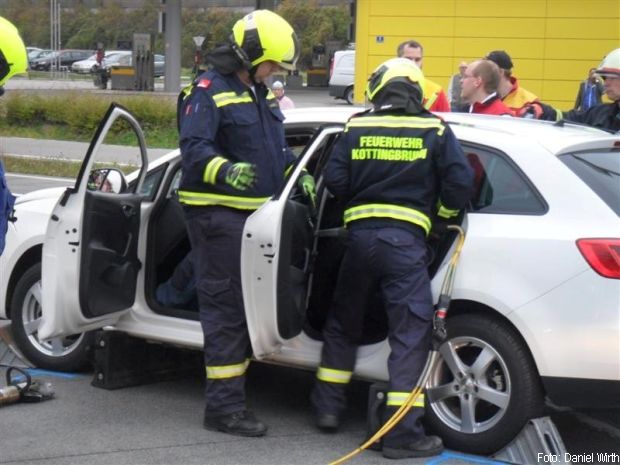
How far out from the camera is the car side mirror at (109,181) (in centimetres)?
570

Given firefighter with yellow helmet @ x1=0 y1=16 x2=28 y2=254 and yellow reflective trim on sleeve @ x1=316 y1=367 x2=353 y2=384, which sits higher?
firefighter with yellow helmet @ x1=0 y1=16 x2=28 y2=254

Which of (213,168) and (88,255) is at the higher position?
(213,168)

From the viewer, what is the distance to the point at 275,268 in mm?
4875

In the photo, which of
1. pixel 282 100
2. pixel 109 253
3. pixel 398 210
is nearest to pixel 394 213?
pixel 398 210

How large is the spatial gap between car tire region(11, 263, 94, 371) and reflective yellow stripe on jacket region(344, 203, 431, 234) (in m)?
2.06

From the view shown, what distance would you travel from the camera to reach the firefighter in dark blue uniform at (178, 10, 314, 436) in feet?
16.8

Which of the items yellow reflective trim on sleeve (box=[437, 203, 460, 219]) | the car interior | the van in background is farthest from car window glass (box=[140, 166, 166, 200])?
the van in background

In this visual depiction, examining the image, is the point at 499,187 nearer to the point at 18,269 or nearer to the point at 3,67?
the point at 3,67

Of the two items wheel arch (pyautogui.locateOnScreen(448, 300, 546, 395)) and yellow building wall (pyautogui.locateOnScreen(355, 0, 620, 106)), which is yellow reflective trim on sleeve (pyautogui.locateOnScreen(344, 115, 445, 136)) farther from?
yellow building wall (pyautogui.locateOnScreen(355, 0, 620, 106))

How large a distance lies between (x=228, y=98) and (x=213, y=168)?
415 mm

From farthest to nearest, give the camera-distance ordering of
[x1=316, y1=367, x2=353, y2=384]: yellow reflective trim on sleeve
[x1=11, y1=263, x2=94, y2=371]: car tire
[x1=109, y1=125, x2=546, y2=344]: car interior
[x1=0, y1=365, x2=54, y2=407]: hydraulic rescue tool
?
1. [x1=11, y1=263, x2=94, y2=371]: car tire
2. [x1=0, y1=365, x2=54, y2=407]: hydraulic rescue tool
3. [x1=316, y1=367, x2=353, y2=384]: yellow reflective trim on sleeve
4. [x1=109, y1=125, x2=546, y2=344]: car interior

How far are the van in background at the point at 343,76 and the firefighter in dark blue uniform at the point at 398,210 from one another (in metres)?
31.4

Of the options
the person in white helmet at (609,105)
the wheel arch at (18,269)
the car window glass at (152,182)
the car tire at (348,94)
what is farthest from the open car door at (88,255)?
the car tire at (348,94)

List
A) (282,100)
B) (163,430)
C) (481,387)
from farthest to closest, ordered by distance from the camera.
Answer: (282,100), (163,430), (481,387)
